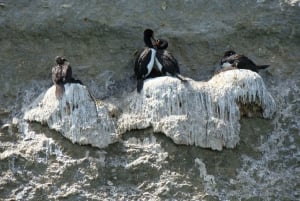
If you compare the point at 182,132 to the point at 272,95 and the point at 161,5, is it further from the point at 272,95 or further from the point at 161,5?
the point at 161,5

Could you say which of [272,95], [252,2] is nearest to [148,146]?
[272,95]

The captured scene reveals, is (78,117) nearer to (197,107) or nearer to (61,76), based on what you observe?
(61,76)

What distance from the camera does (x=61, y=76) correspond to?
1312cm

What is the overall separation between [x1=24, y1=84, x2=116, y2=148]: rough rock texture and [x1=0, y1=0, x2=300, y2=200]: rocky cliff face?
0.16 meters

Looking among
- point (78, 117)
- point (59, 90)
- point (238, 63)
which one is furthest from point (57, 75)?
point (238, 63)

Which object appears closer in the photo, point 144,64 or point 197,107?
point 197,107

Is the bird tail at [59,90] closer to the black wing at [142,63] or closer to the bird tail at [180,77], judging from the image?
the black wing at [142,63]

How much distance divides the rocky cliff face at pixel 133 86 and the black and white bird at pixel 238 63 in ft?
1.07

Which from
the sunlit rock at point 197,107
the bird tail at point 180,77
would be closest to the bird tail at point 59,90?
the sunlit rock at point 197,107

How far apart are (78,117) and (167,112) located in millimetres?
1289

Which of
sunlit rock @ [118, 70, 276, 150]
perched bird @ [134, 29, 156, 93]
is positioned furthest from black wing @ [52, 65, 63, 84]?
perched bird @ [134, 29, 156, 93]

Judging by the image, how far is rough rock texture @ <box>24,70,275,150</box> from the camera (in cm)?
1274

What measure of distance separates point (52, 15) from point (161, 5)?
1854 mm

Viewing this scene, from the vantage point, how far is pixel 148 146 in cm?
1281
